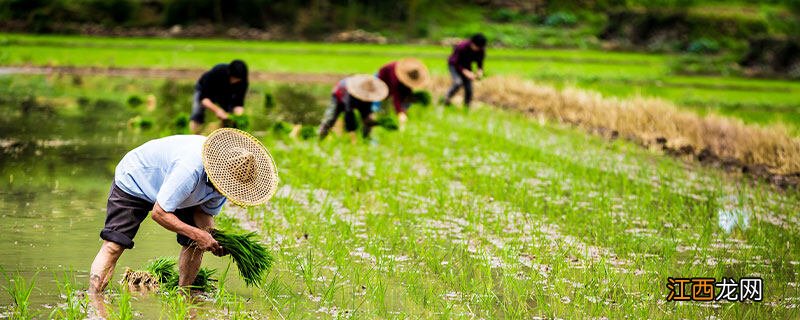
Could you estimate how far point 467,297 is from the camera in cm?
588

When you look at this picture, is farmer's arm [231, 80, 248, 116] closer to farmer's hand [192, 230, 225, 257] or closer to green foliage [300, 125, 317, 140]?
green foliage [300, 125, 317, 140]

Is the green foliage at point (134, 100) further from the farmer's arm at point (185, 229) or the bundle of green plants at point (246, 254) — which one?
the farmer's arm at point (185, 229)

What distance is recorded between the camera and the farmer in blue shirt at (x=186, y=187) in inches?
206

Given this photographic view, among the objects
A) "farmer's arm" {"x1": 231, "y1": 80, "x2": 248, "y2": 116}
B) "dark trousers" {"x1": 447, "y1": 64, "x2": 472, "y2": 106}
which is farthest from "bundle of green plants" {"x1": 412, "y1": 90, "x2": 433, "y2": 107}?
"farmer's arm" {"x1": 231, "y1": 80, "x2": 248, "y2": 116}

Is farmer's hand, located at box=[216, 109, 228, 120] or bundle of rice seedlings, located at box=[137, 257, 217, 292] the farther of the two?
farmer's hand, located at box=[216, 109, 228, 120]

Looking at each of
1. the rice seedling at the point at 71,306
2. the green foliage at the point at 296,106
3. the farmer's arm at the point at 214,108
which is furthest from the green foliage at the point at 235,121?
the rice seedling at the point at 71,306

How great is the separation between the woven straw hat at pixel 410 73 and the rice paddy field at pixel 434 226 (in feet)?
2.24

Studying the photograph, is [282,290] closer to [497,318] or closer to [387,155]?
[497,318]

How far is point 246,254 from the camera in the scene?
570 cm

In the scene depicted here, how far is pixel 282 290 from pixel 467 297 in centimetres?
96

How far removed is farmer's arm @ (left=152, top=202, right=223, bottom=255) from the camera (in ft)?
17.2

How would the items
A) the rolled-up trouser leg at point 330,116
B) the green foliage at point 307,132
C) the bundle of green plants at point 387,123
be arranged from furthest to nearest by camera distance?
the bundle of green plants at point 387,123 < the green foliage at point 307,132 < the rolled-up trouser leg at point 330,116

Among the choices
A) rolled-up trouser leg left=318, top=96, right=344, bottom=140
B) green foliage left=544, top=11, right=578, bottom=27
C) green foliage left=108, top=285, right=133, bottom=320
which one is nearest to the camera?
green foliage left=108, top=285, right=133, bottom=320

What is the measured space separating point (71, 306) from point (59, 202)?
3603 millimetres
